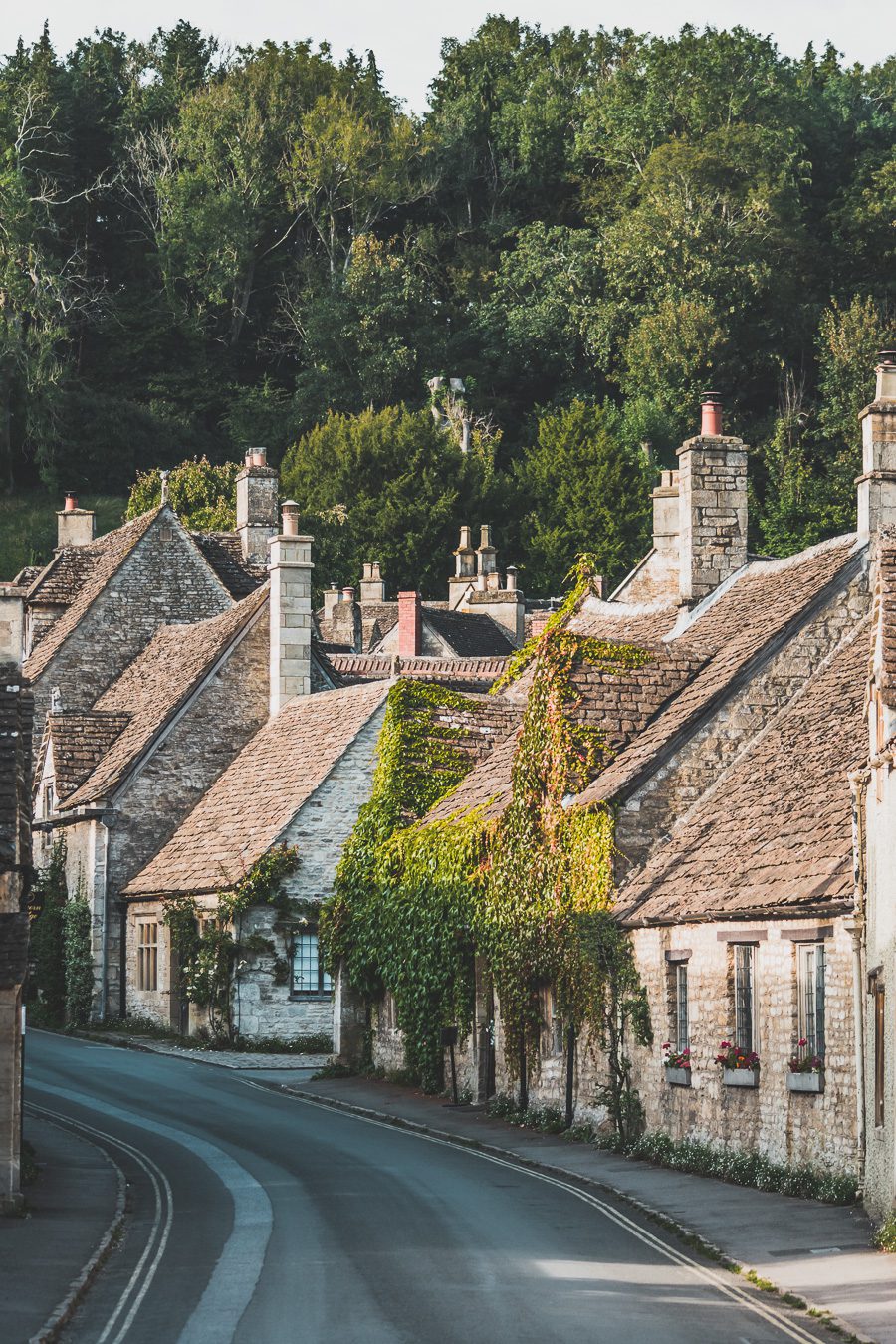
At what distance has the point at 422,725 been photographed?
3828cm

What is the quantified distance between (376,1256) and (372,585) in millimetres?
68416

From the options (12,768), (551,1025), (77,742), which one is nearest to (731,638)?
(551,1025)

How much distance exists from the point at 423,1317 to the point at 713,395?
25230 millimetres

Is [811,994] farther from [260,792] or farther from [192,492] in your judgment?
[192,492]

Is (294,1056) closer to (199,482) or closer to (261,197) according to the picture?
(199,482)

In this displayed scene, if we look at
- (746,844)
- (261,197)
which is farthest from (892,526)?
(261,197)

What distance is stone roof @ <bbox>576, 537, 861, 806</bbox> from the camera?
95.7 ft

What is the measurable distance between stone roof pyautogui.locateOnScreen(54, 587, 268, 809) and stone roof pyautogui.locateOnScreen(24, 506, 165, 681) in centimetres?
190

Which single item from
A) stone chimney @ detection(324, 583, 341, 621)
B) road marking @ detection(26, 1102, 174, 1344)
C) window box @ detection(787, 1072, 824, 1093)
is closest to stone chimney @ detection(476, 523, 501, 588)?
stone chimney @ detection(324, 583, 341, 621)

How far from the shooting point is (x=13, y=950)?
2225 centimetres

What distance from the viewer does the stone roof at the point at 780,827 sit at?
22.9m

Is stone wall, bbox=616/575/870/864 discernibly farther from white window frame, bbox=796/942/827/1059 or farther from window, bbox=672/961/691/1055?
white window frame, bbox=796/942/827/1059

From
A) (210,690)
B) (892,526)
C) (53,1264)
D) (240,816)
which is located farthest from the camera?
(210,690)

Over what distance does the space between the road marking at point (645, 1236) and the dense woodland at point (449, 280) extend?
199 ft
